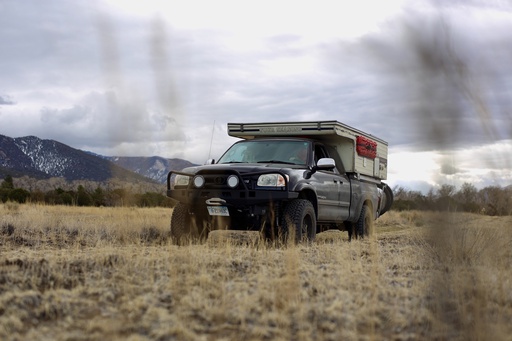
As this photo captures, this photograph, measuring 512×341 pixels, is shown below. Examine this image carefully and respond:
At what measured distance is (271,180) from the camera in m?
9.81

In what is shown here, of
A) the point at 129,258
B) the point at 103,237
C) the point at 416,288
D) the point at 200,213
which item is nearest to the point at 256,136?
the point at 200,213

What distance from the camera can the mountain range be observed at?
6.66m

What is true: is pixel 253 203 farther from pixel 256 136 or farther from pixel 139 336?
pixel 139 336

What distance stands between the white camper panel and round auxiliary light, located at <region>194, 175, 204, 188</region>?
9.08ft

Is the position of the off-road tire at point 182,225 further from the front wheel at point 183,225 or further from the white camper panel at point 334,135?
the white camper panel at point 334,135

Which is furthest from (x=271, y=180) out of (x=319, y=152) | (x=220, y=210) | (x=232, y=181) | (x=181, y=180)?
(x=319, y=152)

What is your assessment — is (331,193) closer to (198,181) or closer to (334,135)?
(334,135)

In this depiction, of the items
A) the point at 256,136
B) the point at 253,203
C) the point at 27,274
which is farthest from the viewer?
the point at 256,136

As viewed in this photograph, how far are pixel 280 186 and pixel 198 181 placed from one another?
4.32ft

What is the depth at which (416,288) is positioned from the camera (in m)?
6.03

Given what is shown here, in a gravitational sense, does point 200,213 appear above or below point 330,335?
above

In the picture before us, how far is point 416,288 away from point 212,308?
2.07m

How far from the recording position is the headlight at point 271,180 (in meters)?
9.79

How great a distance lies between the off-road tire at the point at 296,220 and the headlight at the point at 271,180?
42 centimetres
